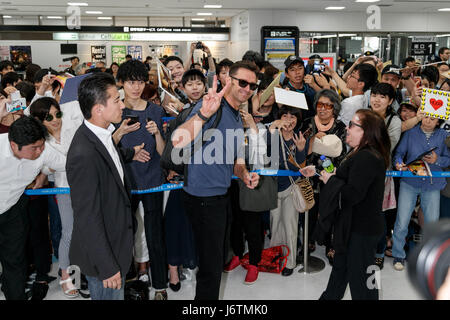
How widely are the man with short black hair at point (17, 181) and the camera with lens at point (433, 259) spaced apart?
2567mm

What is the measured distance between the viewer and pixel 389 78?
463cm

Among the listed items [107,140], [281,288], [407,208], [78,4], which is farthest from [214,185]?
[78,4]

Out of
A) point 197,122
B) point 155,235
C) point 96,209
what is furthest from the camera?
point 155,235

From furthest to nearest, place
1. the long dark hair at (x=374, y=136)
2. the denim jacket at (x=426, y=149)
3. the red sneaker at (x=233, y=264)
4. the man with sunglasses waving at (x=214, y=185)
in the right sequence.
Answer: the red sneaker at (x=233, y=264), the denim jacket at (x=426, y=149), the long dark hair at (x=374, y=136), the man with sunglasses waving at (x=214, y=185)

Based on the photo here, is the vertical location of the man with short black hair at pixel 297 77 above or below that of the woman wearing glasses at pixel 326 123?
above

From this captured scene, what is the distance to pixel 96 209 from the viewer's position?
6.82 ft

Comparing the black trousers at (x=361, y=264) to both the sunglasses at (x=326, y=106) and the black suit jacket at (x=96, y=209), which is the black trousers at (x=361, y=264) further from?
the black suit jacket at (x=96, y=209)

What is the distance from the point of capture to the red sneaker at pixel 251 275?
377cm

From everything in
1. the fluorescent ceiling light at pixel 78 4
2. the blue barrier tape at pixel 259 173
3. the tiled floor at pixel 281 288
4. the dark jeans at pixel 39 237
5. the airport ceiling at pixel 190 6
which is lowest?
the tiled floor at pixel 281 288

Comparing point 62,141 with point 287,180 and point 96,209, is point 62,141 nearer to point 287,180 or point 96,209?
point 96,209

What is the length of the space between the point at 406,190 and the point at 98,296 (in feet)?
9.90

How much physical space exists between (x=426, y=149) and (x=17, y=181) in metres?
3.53

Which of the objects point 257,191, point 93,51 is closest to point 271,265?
point 257,191

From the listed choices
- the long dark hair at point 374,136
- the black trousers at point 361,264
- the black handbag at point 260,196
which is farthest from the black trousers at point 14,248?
the long dark hair at point 374,136
